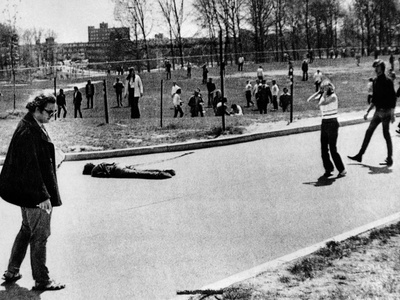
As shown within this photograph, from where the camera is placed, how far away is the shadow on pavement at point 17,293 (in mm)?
4723

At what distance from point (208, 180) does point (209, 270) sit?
173 inches

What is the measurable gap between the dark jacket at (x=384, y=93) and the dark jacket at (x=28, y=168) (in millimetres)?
7250

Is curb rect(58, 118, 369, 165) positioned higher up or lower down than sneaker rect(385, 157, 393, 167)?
higher up

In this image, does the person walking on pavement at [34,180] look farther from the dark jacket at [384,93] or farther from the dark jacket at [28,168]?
the dark jacket at [384,93]

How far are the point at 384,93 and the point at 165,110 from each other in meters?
22.9

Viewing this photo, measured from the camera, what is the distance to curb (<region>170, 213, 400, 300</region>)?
4734 millimetres

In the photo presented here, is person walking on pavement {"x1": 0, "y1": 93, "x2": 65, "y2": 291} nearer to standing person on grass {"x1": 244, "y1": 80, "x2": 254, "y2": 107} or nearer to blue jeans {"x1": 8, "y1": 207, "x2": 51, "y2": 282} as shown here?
blue jeans {"x1": 8, "y1": 207, "x2": 51, "y2": 282}

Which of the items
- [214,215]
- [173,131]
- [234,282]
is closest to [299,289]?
[234,282]

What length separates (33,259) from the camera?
4930 millimetres

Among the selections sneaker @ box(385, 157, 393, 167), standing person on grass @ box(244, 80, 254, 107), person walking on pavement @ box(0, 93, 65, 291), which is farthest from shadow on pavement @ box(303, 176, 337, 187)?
standing person on grass @ box(244, 80, 254, 107)

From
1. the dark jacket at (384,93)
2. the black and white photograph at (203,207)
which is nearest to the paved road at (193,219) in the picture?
the black and white photograph at (203,207)

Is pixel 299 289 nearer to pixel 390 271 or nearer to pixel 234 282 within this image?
pixel 234 282

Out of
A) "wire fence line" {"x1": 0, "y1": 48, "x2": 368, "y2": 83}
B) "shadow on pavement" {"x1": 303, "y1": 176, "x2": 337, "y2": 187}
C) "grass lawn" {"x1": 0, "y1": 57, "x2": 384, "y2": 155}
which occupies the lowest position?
"shadow on pavement" {"x1": 303, "y1": 176, "x2": 337, "y2": 187}

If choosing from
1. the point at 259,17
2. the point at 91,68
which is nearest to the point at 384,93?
the point at 91,68
